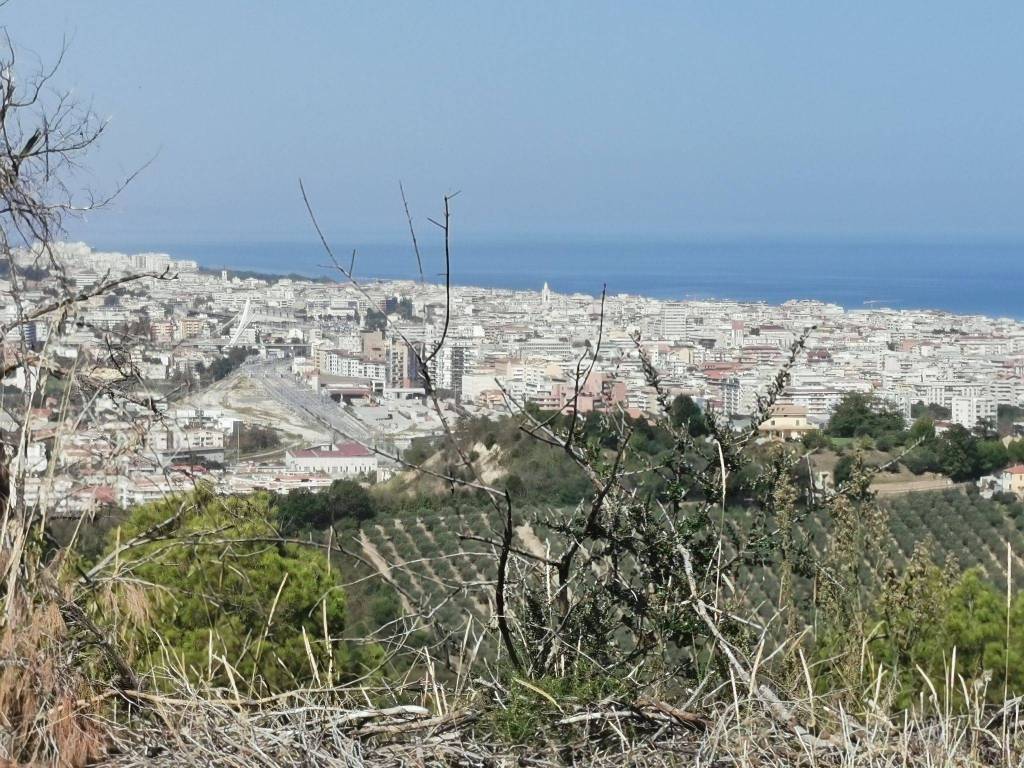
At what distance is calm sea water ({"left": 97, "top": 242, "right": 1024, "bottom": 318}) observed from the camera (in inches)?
1795

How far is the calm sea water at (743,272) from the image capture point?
150 ft

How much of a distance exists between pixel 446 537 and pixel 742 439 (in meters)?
12.9

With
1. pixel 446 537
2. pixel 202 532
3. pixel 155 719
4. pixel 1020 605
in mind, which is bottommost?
pixel 446 537

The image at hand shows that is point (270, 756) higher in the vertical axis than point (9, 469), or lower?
lower

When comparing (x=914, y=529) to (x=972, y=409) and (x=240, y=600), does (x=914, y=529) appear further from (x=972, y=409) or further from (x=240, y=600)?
(x=240, y=600)

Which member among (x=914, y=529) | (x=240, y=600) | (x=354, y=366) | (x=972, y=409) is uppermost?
(x=240, y=600)

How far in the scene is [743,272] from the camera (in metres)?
70.5

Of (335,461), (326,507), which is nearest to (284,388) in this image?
(326,507)

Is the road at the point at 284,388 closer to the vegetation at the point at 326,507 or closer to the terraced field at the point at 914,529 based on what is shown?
the vegetation at the point at 326,507

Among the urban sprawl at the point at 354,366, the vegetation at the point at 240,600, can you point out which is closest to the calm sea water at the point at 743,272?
the urban sprawl at the point at 354,366

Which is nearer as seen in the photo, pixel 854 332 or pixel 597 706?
pixel 597 706

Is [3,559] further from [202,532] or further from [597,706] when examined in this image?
[597,706]

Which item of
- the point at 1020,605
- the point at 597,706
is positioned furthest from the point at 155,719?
the point at 1020,605

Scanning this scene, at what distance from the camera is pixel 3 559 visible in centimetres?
186
